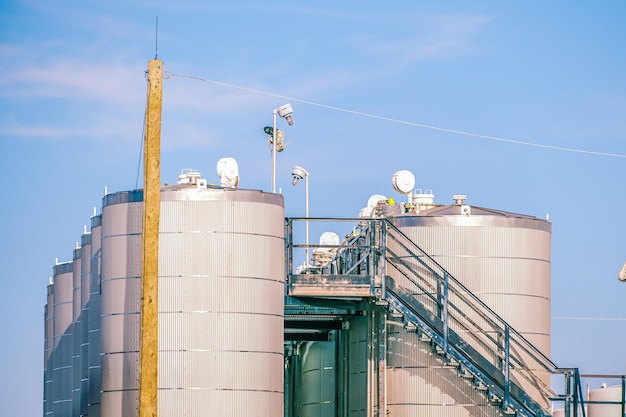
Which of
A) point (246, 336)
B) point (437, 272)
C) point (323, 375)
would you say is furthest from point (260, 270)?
point (323, 375)

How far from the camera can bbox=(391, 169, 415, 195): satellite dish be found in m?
53.2

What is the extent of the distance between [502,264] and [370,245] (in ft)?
12.9

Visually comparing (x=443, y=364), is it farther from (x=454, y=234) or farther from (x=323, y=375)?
(x=323, y=375)

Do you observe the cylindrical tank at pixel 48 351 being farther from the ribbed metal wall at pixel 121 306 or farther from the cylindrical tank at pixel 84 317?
the ribbed metal wall at pixel 121 306

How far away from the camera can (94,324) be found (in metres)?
51.9

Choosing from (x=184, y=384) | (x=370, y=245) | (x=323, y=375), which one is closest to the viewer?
(x=184, y=384)

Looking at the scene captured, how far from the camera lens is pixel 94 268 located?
5294 centimetres

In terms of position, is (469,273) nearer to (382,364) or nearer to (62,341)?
(382,364)

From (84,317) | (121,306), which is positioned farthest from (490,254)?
(84,317)

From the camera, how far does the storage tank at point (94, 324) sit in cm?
4904

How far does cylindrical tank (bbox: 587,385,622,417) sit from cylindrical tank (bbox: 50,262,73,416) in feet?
69.7

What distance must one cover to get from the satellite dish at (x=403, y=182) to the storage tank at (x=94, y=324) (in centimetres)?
930

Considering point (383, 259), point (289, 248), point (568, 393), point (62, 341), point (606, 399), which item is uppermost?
point (289, 248)

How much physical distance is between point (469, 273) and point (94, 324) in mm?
11418
